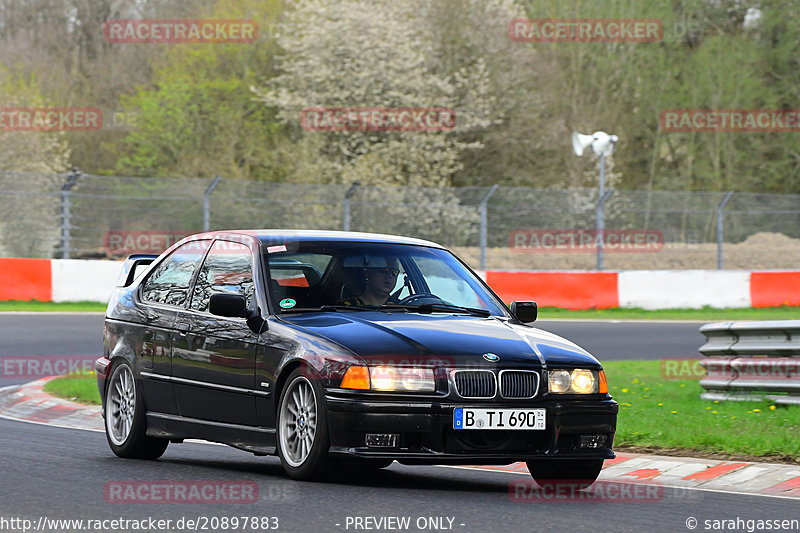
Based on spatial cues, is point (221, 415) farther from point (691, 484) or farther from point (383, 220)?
point (383, 220)

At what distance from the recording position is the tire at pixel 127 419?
960cm

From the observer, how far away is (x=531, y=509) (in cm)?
732

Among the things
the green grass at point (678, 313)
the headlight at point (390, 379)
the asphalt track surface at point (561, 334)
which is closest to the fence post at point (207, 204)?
the asphalt track surface at point (561, 334)

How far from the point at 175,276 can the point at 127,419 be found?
1.02 m

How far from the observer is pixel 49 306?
26.0m

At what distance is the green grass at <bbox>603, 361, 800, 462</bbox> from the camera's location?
972cm

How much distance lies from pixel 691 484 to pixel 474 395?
1.83 metres

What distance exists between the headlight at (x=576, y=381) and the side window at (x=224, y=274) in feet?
6.63

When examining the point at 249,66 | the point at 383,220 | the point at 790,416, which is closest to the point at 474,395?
the point at 790,416

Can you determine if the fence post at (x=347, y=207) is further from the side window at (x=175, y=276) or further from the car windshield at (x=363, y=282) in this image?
the car windshield at (x=363, y=282)

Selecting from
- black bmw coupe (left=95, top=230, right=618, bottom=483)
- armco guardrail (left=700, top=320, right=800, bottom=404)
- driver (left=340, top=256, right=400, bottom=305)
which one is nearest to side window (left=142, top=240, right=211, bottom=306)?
black bmw coupe (left=95, top=230, right=618, bottom=483)

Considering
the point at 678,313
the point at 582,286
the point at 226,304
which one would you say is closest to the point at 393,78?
the point at 582,286

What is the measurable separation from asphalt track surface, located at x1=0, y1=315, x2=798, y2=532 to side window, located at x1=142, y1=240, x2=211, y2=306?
43.2 inches

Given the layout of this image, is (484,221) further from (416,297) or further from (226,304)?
(226,304)
